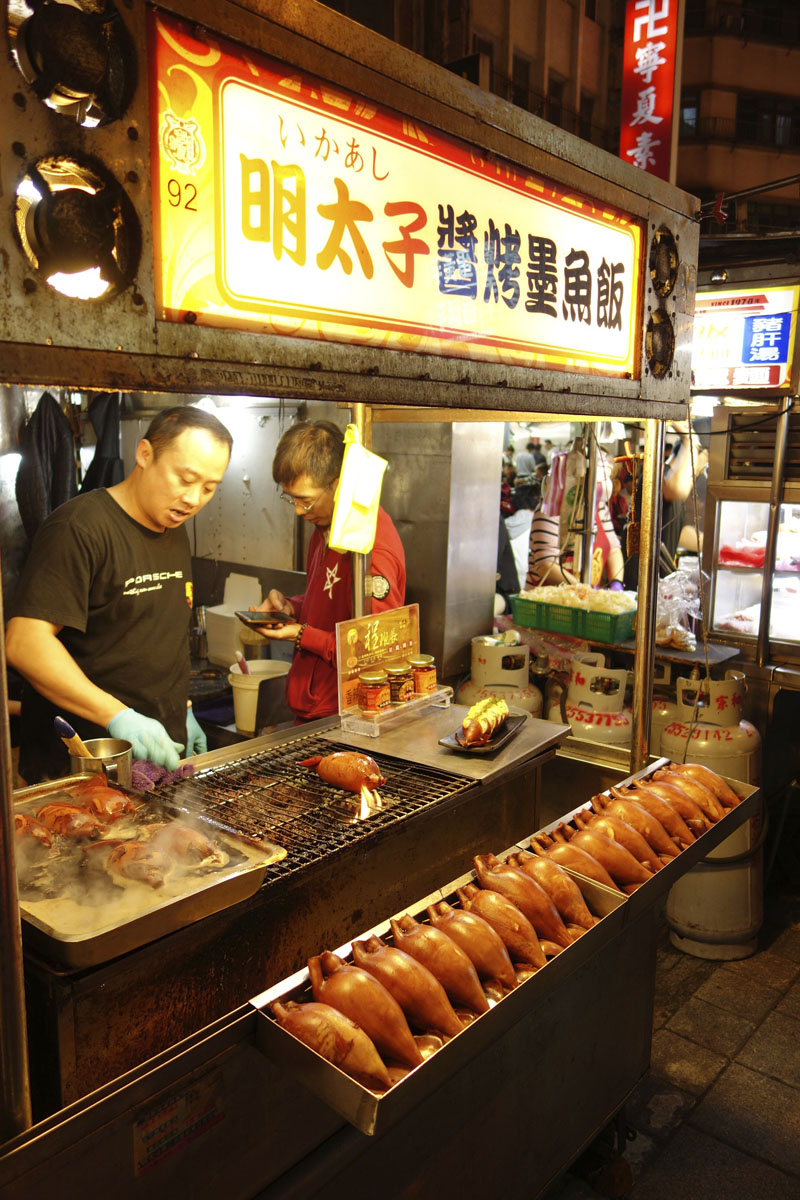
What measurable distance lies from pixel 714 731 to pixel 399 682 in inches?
106

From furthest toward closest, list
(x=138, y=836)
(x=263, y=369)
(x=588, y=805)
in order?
(x=588, y=805) → (x=138, y=836) → (x=263, y=369)

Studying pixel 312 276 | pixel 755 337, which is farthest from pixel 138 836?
pixel 755 337

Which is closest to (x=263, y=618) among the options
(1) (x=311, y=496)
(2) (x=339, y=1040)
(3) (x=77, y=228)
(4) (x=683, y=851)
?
(1) (x=311, y=496)

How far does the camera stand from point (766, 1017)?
4.82 m

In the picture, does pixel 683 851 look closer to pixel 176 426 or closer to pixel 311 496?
pixel 311 496

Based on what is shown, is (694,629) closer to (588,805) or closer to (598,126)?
(588,805)

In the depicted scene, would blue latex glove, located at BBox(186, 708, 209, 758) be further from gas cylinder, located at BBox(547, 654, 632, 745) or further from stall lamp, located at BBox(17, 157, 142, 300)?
stall lamp, located at BBox(17, 157, 142, 300)

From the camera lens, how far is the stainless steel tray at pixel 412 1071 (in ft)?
5.42

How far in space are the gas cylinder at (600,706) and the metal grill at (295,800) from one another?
9.71ft

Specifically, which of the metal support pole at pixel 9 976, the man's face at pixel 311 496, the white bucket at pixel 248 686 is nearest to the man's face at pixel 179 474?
the man's face at pixel 311 496

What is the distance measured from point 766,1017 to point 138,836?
13.9 feet

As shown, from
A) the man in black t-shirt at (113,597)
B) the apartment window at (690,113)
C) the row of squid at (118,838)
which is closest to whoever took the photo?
the row of squid at (118,838)

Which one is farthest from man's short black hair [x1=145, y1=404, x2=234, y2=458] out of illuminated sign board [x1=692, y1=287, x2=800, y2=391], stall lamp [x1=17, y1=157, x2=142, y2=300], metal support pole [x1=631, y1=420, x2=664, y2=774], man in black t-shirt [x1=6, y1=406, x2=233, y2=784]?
illuminated sign board [x1=692, y1=287, x2=800, y2=391]

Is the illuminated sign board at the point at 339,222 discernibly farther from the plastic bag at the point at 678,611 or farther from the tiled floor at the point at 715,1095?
the plastic bag at the point at 678,611
